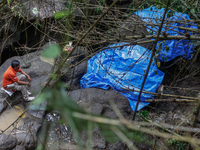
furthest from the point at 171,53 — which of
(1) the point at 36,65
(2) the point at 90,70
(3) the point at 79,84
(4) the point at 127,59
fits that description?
(1) the point at 36,65

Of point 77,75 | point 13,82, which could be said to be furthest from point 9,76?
point 77,75

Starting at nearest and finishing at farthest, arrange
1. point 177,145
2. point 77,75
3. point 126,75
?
point 177,145 < point 126,75 < point 77,75

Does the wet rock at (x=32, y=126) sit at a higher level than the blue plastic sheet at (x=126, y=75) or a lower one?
lower

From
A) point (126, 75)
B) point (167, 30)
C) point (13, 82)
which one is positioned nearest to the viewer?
point (167, 30)

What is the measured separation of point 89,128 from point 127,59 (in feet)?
14.1

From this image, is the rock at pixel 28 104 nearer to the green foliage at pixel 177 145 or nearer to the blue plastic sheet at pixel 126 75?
the blue plastic sheet at pixel 126 75

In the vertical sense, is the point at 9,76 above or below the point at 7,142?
above

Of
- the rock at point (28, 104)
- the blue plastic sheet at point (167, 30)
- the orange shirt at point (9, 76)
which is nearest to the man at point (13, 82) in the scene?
the orange shirt at point (9, 76)

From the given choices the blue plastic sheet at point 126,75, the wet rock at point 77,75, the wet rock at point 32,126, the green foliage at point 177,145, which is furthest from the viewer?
the wet rock at point 77,75

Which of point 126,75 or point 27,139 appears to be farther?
point 126,75

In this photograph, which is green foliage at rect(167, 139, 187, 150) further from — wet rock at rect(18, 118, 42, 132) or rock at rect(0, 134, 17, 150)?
rock at rect(0, 134, 17, 150)

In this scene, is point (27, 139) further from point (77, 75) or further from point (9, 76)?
point (77, 75)

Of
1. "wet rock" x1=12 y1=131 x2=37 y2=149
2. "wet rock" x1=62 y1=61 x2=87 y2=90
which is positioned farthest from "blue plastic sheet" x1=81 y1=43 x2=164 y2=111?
"wet rock" x1=12 y1=131 x2=37 y2=149

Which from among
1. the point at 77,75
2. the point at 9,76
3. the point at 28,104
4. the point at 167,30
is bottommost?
the point at 28,104
